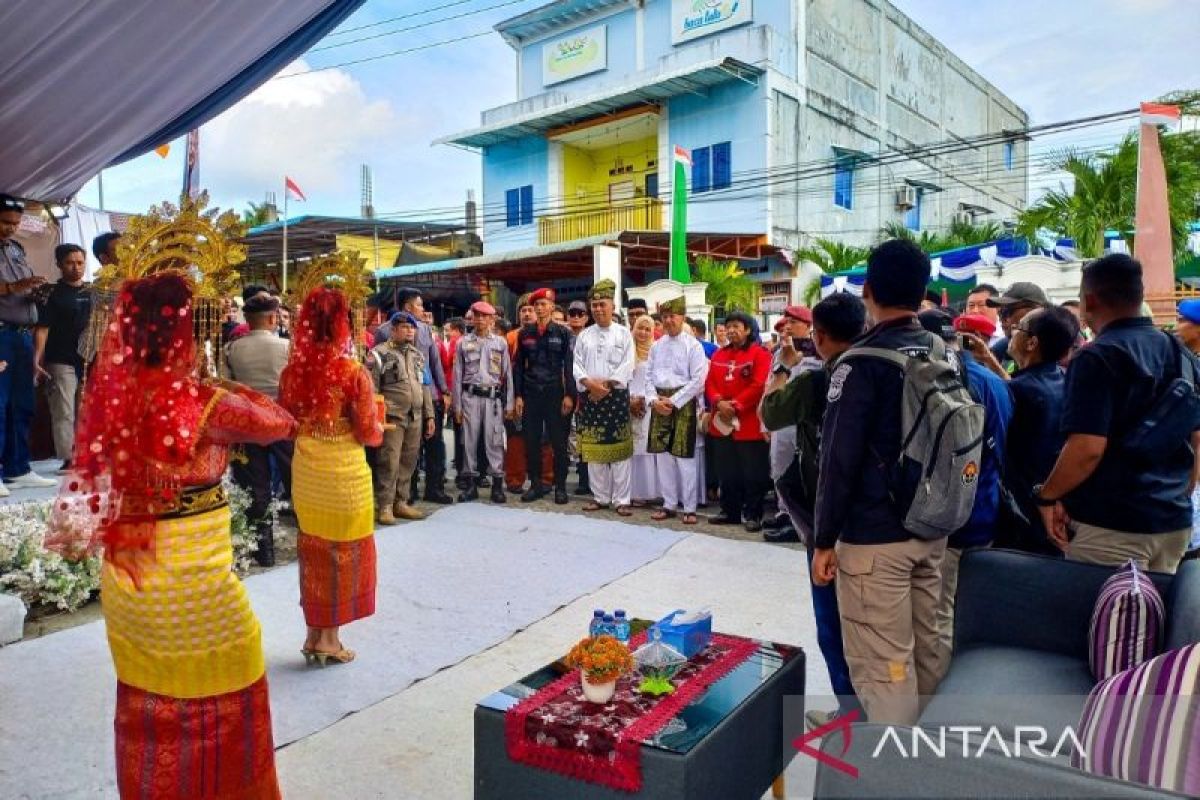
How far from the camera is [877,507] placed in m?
2.62

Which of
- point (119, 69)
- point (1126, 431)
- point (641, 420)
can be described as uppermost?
point (119, 69)

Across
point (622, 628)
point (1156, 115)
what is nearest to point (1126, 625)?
point (622, 628)

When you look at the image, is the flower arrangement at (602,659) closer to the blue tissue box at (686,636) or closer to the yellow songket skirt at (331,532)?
the blue tissue box at (686,636)

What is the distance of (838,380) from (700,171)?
16.5 m

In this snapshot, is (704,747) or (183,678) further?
(183,678)

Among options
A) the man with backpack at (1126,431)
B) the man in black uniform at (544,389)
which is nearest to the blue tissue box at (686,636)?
the man with backpack at (1126,431)

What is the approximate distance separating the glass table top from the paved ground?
477mm

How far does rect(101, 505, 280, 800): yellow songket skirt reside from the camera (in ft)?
7.57

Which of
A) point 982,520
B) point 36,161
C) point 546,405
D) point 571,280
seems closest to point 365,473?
point 36,161

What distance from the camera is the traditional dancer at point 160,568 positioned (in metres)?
2.30

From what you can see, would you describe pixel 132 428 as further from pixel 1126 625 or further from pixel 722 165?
pixel 722 165

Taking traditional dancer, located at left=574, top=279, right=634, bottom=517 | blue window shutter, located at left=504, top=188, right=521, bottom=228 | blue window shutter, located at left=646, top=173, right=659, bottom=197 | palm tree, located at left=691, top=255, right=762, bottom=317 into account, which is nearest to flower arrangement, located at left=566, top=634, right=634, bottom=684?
traditional dancer, located at left=574, top=279, right=634, bottom=517

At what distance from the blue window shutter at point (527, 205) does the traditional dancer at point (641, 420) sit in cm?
1441

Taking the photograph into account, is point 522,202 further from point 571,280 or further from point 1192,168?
point 1192,168
